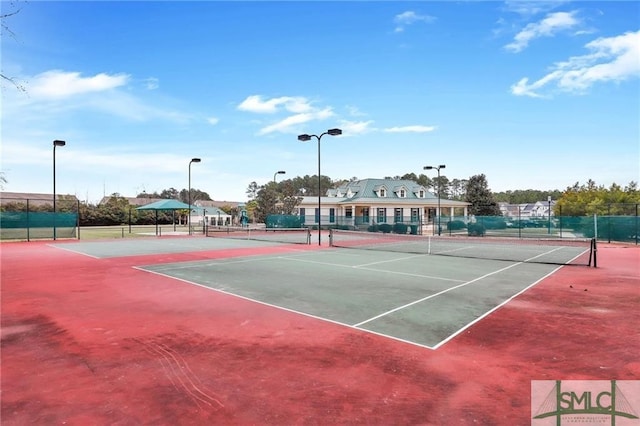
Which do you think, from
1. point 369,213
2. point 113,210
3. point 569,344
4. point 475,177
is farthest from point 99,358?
point 475,177

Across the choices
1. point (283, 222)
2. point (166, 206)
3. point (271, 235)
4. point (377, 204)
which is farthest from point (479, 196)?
point (166, 206)

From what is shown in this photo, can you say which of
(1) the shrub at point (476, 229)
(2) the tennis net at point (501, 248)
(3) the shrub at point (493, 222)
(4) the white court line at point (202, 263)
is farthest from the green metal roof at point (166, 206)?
(3) the shrub at point (493, 222)

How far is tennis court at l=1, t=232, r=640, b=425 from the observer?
420cm

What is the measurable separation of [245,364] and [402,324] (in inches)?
128

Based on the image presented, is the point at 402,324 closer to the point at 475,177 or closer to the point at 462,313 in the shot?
the point at 462,313

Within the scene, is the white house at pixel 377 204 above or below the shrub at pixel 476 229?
above

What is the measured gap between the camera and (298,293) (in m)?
10.1
